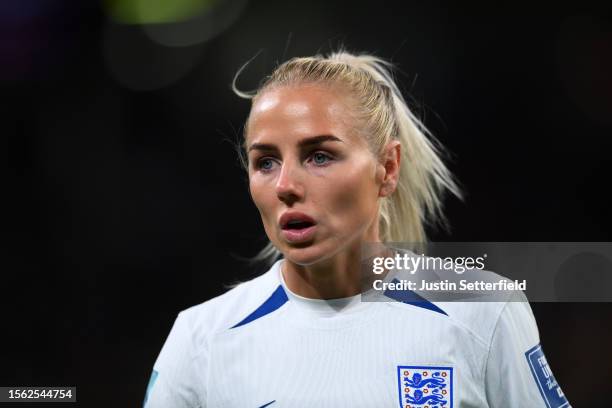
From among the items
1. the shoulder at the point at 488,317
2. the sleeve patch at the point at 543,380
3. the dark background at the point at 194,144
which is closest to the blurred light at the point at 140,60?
the dark background at the point at 194,144

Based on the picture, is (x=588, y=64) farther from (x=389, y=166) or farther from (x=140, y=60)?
(x=140, y=60)

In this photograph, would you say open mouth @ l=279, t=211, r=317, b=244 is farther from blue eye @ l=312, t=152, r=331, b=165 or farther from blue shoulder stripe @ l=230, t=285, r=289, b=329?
blue shoulder stripe @ l=230, t=285, r=289, b=329

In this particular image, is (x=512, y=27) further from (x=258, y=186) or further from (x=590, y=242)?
(x=258, y=186)

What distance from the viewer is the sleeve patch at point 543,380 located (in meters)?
1.72

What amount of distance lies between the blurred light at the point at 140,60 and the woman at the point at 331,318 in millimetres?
1557

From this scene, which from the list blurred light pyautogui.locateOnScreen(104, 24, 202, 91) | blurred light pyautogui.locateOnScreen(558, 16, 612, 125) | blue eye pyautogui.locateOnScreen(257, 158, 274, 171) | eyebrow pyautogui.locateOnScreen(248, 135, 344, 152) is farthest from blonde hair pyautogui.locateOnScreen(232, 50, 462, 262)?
blurred light pyautogui.locateOnScreen(558, 16, 612, 125)

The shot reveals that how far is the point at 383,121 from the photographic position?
1.85m

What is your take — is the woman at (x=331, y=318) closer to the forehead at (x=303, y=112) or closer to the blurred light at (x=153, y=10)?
the forehead at (x=303, y=112)

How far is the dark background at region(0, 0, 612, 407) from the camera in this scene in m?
3.23

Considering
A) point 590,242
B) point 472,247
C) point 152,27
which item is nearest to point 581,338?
point 590,242

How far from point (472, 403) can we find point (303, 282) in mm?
526

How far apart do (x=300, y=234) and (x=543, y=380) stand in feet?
2.39

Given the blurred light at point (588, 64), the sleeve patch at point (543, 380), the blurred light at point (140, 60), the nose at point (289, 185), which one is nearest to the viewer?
the nose at point (289, 185)

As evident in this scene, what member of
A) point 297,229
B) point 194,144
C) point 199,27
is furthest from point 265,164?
point 199,27
